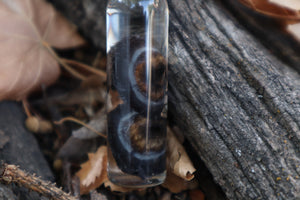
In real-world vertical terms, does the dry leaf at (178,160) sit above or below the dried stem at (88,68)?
below

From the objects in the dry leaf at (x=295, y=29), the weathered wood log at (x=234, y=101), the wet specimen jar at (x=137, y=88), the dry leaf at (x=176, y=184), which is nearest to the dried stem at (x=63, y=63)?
the wet specimen jar at (x=137, y=88)

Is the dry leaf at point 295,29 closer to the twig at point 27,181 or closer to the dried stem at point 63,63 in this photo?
the twig at point 27,181

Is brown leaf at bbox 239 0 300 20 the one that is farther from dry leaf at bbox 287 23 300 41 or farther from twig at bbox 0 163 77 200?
twig at bbox 0 163 77 200

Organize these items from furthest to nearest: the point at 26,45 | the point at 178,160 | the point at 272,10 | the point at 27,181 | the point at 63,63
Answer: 1. the point at 63,63
2. the point at 26,45
3. the point at 178,160
4. the point at 272,10
5. the point at 27,181

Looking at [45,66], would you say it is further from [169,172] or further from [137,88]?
[169,172]

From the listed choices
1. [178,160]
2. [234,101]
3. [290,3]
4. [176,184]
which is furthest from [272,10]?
[176,184]

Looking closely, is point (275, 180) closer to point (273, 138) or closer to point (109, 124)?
point (273, 138)
